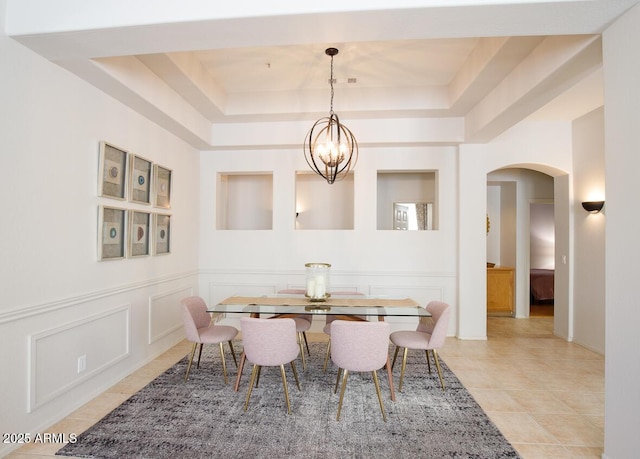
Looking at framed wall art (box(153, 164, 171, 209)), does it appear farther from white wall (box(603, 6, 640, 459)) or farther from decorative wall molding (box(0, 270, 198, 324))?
white wall (box(603, 6, 640, 459))

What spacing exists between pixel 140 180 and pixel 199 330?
1.55m

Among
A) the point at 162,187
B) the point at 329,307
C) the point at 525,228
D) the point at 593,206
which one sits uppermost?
the point at 162,187

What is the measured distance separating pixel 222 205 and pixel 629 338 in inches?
184

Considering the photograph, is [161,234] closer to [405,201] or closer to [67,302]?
[67,302]

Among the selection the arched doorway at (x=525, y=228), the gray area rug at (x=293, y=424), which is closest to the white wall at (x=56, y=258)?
the gray area rug at (x=293, y=424)

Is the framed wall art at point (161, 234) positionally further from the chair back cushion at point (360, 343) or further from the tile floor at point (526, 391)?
the chair back cushion at point (360, 343)

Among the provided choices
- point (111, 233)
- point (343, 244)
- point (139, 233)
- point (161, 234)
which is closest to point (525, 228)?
point (343, 244)

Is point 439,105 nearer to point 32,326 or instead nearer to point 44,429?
point 32,326

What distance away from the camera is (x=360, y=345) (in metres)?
2.51

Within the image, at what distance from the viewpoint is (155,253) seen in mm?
3762

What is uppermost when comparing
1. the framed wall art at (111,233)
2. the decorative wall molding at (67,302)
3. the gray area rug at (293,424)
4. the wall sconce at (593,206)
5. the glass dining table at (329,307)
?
the wall sconce at (593,206)

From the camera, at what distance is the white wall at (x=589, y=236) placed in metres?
4.07

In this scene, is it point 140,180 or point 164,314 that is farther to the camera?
point 164,314

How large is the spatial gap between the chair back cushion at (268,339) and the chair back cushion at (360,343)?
34 cm
